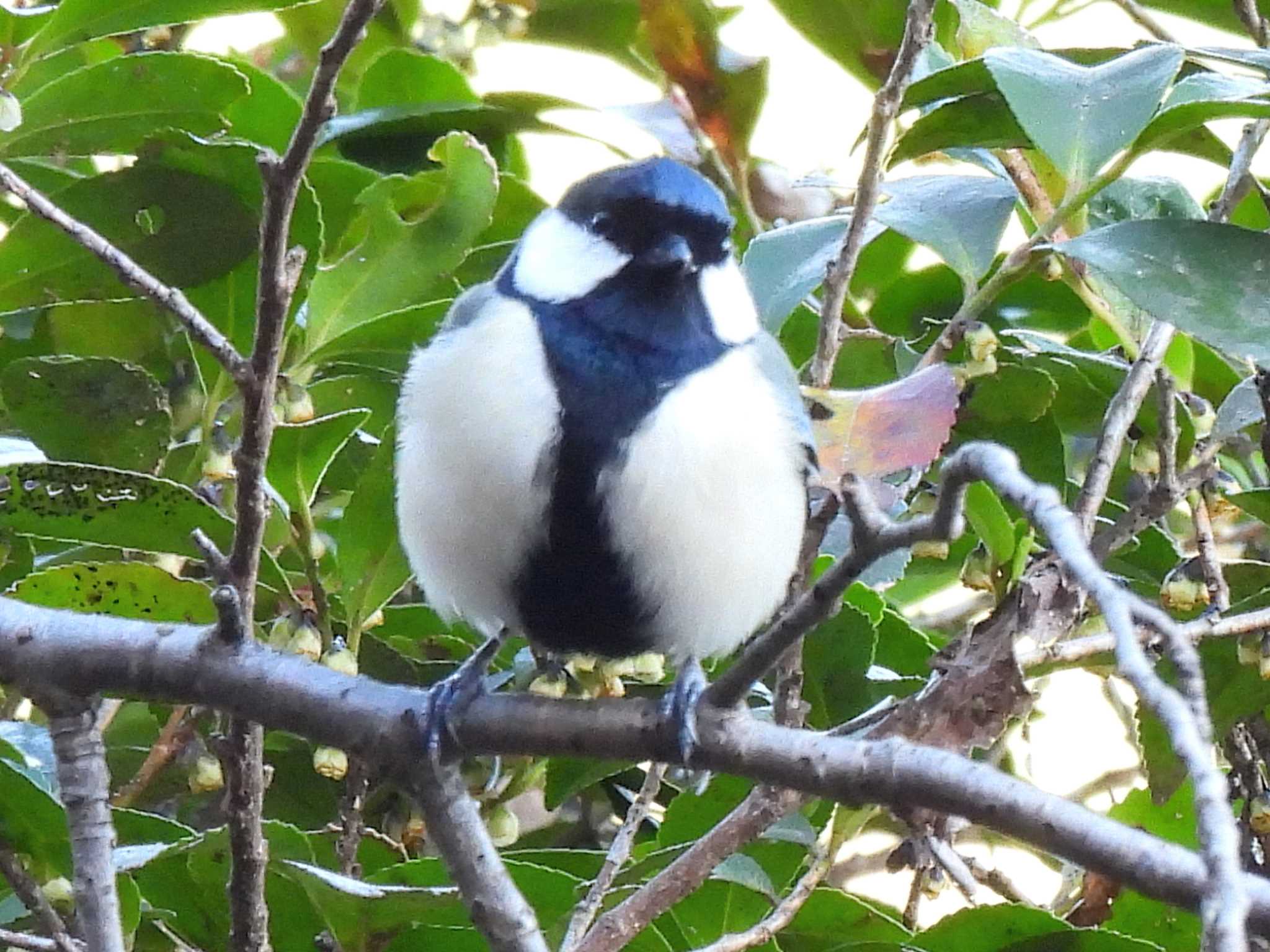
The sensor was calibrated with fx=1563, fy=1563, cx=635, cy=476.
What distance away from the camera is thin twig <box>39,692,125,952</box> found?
2.34ft

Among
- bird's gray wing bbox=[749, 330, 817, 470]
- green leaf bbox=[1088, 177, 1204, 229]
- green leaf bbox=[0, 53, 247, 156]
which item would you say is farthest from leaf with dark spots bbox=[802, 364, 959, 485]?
green leaf bbox=[0, 53, 247, 156]

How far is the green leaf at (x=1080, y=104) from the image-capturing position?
2.94 feet

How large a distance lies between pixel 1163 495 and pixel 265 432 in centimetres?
54

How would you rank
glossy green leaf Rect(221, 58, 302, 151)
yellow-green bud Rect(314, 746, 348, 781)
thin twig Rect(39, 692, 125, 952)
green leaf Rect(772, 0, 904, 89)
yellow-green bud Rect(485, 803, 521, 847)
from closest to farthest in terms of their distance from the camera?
thin twig Rect(39, 692, 125, 952), yellow-green bud Rect(314, 746, 348, 781), yellow-green bud Rect(485, 803, 521, 847), glossy green leaf Rect(221, 58, 302, 151), green leaf Rect(772, 0, 904, 89)

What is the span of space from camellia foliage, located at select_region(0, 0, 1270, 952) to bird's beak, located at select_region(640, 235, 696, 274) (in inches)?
2.0

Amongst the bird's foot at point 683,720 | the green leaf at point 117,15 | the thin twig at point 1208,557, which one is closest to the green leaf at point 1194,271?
the thin twig at point 1208,557

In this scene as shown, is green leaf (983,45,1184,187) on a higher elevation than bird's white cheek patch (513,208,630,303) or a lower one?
higher

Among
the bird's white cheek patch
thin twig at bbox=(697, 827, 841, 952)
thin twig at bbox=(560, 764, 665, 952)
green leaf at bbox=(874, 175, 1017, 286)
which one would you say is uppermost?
green leaf at bbox=(874, 175, 1017, 286)

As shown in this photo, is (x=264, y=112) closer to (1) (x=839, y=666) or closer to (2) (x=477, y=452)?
(2) (x=477, y=452)

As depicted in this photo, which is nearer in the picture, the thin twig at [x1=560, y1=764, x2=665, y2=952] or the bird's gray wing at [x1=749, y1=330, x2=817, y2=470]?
the thin twig at [x1=560, y1=764, x2=665, y2=952]

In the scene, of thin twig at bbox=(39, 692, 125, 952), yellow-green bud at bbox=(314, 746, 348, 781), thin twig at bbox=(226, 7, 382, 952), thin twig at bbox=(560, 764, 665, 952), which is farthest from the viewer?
yellow-green bud at bbox=(314, 746, 348, 781)

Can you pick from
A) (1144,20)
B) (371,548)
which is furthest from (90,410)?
(1144,20)

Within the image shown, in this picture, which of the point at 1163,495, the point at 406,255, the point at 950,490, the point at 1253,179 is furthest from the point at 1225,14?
the point at 950,490

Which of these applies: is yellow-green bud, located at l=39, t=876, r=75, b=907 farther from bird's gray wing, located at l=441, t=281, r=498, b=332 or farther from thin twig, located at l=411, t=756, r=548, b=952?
bird's gray wing, located at l=441, t=281, r=498, b=332
